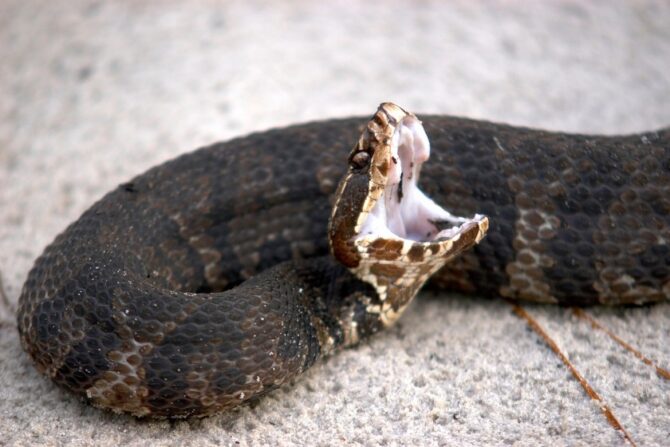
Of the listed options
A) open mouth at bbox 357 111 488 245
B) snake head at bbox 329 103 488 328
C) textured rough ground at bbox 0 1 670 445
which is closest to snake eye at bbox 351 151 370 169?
snake head at bbox 329 103 488 328

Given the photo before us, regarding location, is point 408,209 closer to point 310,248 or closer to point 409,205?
point 409,205

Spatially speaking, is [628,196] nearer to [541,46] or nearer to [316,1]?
[541,46]

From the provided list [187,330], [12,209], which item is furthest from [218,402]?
[12,209]

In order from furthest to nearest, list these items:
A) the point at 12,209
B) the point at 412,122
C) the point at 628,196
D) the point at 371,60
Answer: the point at 371,60, the point at 12,209, the point at 628,196, the point at 412,122

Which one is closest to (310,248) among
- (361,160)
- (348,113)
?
(361,160)

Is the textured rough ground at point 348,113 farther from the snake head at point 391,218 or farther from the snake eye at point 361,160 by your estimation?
→ the snake eye at point 361,160

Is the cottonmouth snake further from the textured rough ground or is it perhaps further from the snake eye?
the textured rough ground

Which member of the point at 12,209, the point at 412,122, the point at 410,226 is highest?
the point at 412,122
